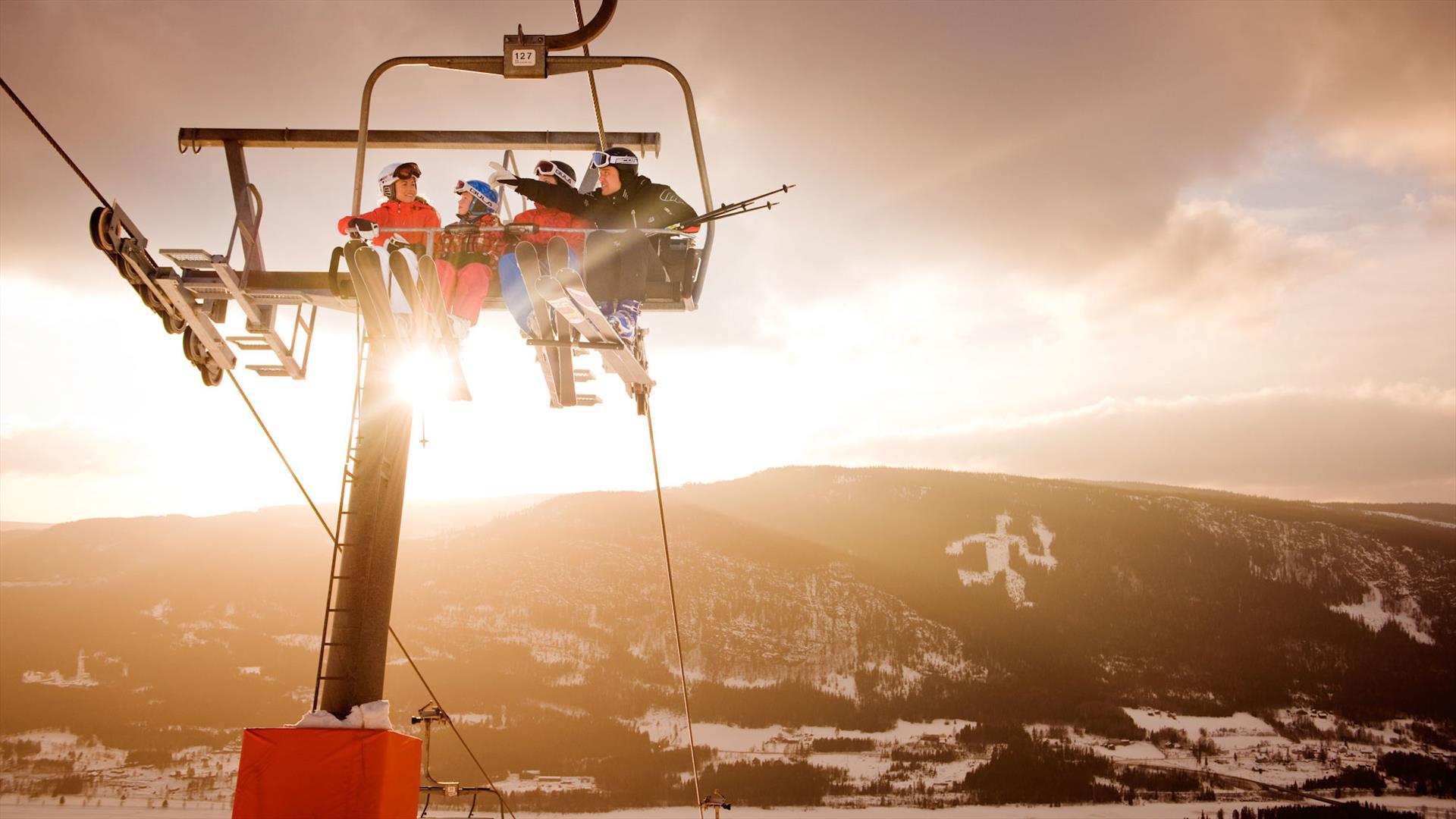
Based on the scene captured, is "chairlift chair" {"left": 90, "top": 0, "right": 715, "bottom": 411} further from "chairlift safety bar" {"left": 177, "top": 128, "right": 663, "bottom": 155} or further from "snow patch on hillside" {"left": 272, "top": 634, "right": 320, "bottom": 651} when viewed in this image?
"snow patch on hillside" {"left": 272, "top": 634, "right": 320, "bottom": 651}

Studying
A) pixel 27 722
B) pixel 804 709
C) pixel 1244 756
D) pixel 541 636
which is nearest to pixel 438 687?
pixel 541 636

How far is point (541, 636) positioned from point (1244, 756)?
152 m

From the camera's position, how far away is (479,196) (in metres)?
8.17

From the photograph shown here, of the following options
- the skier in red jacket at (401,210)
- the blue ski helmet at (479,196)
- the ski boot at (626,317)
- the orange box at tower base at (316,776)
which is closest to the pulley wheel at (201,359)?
the skier in red jacket at (401,210)

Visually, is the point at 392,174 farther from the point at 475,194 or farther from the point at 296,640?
the point at 296,640

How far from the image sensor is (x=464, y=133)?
8102 mm

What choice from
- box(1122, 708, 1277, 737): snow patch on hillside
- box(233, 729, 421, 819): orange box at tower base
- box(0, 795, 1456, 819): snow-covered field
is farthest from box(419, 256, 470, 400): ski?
box(1122, 708, 1277, 737): snow patch on hillside

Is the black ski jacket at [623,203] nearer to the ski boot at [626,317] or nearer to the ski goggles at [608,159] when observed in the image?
the ski goggles at [608,159]

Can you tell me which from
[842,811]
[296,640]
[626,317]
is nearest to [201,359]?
[626,317]

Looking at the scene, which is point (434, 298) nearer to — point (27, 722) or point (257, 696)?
point (257, 696)

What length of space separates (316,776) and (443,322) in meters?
3.49

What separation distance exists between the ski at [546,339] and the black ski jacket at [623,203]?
80 cm

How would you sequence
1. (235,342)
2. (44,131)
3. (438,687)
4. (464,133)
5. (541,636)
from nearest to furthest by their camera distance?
1. (44,131)
2. (235,342)
3. (464,133)
4. (438,687)
5. (541,636)

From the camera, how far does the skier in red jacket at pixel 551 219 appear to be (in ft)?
24.0
